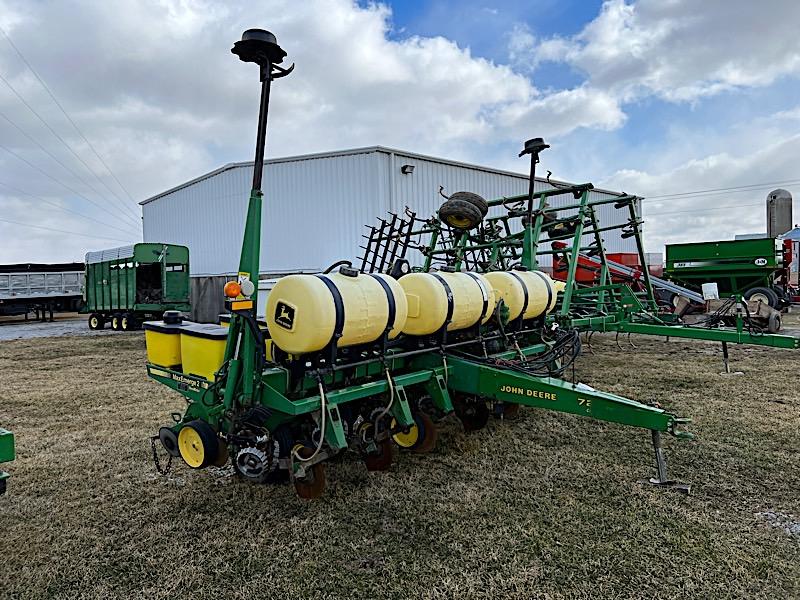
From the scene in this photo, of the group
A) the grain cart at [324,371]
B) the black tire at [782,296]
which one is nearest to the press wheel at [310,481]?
the grain cart at [324,371]

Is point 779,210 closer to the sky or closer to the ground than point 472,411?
closer to the sky

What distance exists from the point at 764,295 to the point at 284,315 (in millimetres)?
12645

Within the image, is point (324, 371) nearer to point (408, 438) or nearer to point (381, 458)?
point (381, 458)

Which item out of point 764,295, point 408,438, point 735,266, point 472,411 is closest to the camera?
point 408,438

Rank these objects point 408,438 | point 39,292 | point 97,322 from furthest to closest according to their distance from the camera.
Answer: point 39,292 → point 97,322 → point 408,438

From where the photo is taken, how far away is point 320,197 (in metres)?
15.3

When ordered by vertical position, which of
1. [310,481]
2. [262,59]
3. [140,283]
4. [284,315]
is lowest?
[310,481]

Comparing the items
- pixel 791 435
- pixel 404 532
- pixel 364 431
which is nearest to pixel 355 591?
pixel 404 532

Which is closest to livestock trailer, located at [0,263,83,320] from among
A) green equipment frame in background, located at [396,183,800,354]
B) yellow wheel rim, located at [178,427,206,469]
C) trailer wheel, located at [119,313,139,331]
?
trailer wheel, located at [119,313,139,331]

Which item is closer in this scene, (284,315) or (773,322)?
(284,315)

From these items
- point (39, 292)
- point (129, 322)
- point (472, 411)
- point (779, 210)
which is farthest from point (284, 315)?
point (779, 210)

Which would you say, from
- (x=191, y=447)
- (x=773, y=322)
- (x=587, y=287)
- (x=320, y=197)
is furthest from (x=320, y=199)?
(x=191, y=447)

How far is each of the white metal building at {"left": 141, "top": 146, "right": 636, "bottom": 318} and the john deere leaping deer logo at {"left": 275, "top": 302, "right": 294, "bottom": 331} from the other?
37.6ft

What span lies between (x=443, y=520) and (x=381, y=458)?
73 centimetres
